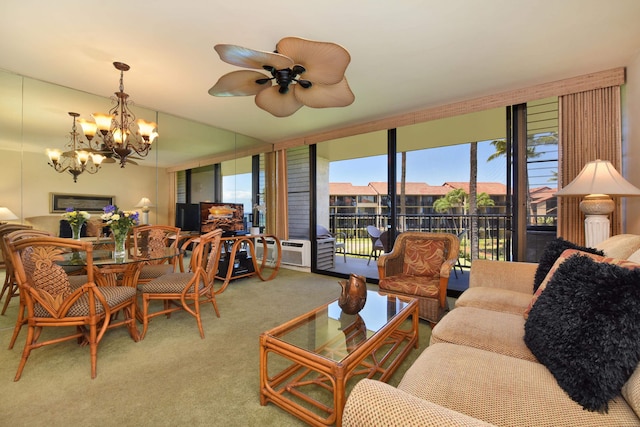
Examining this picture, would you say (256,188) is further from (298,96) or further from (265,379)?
(265,379)

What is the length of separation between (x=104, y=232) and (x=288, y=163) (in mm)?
2992

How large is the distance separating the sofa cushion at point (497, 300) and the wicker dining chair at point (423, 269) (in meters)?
0.45

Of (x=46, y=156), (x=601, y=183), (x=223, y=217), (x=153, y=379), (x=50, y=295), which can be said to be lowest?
(x=153, y=379)

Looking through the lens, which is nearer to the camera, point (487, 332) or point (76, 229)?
point (487, 332)

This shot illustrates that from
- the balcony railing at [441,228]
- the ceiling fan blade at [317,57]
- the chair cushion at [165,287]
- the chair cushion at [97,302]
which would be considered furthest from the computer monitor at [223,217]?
the ceiling fan blade at [317,57]

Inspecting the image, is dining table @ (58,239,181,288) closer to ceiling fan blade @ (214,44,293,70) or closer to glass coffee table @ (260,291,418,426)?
glass coffee table @ (260,291,418,426)

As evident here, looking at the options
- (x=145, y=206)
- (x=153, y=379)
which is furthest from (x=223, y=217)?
(x=153, y=379)

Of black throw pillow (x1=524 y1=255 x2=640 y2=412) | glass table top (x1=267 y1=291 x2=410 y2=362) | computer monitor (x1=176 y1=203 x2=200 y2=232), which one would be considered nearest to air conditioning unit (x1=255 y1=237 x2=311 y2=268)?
computer monitor (x1=176 y1=203 x2=200 y2=232)

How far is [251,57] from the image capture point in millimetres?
1584

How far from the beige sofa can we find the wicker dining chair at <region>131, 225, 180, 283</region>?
2.74 m

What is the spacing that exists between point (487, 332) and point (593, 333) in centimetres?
51

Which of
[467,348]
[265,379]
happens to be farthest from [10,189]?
[467,348]

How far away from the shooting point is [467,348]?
4.12 feet

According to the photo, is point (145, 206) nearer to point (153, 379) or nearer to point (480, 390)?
point (153, 379)
